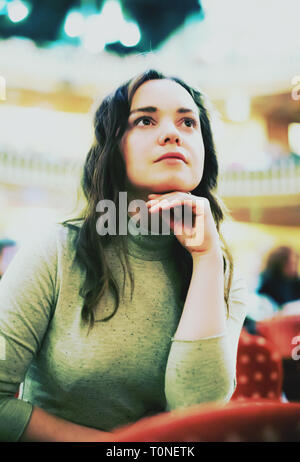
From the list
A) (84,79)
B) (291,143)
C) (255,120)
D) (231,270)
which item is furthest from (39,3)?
(231,270)

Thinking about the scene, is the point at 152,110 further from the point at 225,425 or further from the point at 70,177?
the point at 70,177

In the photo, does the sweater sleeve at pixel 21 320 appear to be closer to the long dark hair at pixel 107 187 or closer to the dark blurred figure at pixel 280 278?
the long dark hair at pixel 107 187

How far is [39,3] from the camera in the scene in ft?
20.6

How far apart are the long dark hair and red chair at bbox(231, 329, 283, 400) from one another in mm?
529

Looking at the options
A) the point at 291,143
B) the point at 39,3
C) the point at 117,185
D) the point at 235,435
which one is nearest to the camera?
the point at 235,435

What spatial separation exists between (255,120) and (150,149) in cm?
980

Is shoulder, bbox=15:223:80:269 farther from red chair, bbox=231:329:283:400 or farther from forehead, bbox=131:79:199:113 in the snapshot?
red chair, bbox=231:329:283:400

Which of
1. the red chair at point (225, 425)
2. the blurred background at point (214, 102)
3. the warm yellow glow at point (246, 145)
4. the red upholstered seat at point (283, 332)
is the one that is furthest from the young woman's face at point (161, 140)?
the warm yellow glow at point (246, 145)

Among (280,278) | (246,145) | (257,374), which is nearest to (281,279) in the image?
(280,278)

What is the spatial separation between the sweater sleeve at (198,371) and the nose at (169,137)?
1.04 ft

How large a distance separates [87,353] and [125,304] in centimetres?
10

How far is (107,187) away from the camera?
69cm

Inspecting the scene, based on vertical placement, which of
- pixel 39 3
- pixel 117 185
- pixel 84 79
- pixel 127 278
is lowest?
pixel 127 278

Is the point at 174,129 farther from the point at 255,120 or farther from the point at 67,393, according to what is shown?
the point at 255,120
